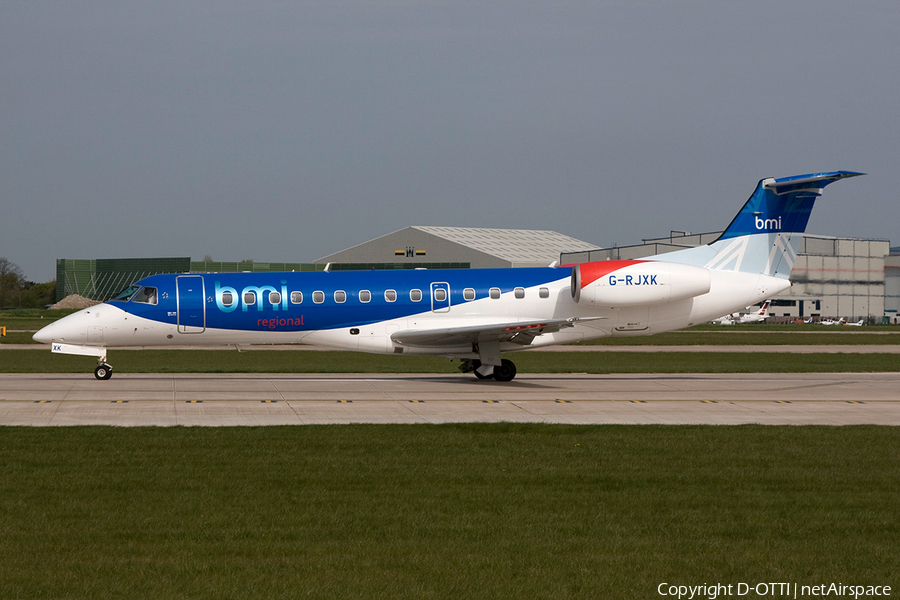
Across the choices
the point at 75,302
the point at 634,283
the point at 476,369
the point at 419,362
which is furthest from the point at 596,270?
the point at 75,302

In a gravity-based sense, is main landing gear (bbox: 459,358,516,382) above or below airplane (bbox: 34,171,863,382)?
below

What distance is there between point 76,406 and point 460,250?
82375mm

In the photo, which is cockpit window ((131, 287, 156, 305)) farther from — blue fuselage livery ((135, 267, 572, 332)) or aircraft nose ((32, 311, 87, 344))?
aircraft nose ((32, 311, 87, 344))

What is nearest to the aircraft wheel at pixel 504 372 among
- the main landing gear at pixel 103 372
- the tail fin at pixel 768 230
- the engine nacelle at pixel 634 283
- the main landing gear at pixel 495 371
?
the main landing gear at pixel 495 371

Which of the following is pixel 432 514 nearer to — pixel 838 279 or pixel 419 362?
pixel 419 362

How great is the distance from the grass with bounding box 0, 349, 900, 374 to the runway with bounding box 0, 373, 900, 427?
3654 millimetres

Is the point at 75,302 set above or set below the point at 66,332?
above

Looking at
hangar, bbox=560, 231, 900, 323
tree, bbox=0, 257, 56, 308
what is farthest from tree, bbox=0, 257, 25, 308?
hangar, bbox=560, 231, 900, 323

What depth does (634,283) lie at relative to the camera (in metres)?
25.9

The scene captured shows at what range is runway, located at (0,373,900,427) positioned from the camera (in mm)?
18062

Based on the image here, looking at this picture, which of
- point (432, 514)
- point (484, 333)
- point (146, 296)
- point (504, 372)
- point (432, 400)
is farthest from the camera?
point (504, 372)

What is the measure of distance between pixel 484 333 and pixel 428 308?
196cm

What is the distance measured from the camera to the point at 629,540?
8875mm

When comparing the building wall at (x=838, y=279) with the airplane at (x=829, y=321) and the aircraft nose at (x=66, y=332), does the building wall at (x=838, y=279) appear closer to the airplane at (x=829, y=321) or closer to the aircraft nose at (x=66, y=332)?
the airplane at (x=829, y=321)
